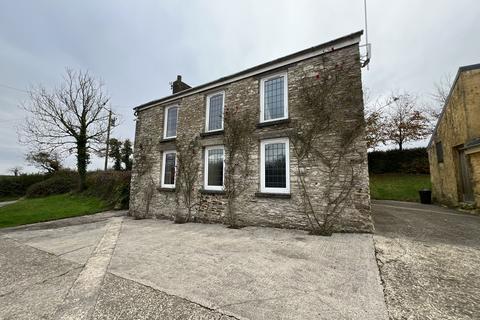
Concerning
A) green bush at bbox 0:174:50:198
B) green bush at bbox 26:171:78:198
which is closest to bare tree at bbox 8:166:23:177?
green bush at bbox 0:174:50:198

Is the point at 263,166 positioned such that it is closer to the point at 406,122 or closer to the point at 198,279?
the point at 198,279

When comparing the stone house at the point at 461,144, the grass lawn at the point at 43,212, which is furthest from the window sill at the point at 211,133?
the stone house at the point at 461,144

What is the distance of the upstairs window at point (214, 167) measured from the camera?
881 cm

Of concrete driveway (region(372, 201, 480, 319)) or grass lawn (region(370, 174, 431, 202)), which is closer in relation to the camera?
concrete driveway (region(372, 201, 480, 319))

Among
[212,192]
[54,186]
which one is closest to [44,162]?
[54,186]

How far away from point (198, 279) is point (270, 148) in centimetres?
532

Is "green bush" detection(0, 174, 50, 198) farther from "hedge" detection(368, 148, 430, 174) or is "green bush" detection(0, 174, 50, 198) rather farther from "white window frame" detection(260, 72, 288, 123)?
"hedge" detection(368, 148, 430, 174)

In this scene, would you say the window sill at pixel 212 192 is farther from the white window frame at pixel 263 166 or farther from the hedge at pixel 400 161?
the hedge at pixel 400 161

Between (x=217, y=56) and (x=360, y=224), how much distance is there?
12.6 m

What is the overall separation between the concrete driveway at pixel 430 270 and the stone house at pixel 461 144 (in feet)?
13.9

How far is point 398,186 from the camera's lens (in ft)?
57.4

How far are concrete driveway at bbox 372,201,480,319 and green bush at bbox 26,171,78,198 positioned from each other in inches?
1039

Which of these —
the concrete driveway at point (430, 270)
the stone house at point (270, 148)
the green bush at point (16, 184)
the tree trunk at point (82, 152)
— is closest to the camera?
the concrete driveway at point (430, 270)

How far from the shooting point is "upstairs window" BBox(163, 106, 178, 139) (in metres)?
11.0
